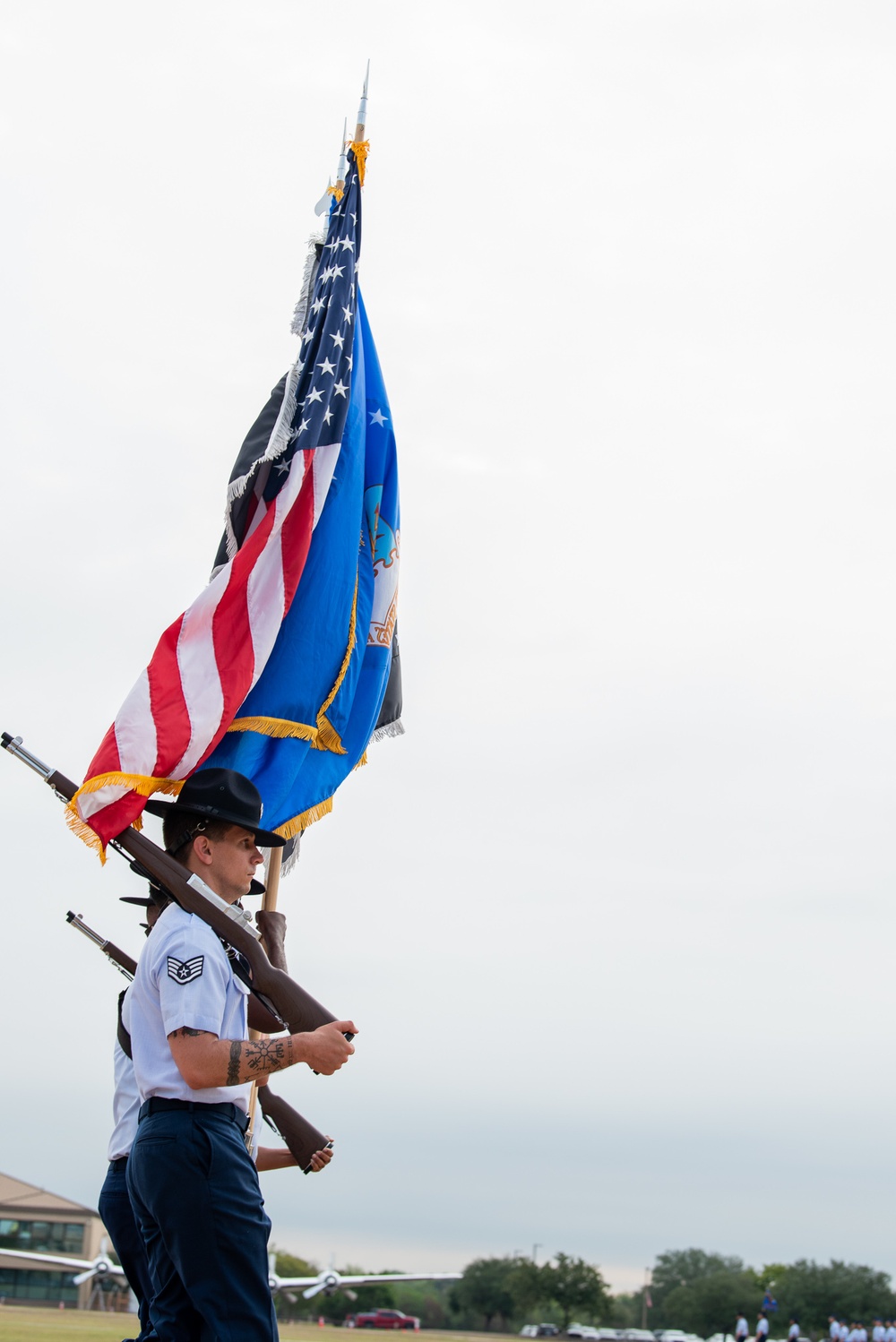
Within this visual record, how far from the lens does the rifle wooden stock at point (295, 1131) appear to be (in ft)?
12.8

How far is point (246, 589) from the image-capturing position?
6.89 meters

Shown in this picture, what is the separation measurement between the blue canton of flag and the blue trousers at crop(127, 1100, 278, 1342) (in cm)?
365

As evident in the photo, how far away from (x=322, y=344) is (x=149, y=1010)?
17.7 feet

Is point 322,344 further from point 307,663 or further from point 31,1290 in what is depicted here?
point 31,1290

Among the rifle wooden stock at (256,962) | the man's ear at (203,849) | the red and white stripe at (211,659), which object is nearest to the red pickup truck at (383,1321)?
the red and white stripe at (211,659)

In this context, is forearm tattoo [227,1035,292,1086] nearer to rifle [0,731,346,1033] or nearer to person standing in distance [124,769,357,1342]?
person standing in distance [124,769,357,1342]

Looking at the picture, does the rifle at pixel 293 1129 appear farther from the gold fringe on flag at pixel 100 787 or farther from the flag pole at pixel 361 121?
the flag pole at pixel 361 121

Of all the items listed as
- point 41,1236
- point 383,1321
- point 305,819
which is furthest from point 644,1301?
point 305,819

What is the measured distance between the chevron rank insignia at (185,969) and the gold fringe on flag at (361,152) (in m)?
6.70

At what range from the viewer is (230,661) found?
662 centimetres

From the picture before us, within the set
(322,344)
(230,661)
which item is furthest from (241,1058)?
(322,344)

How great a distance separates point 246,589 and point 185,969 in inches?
152

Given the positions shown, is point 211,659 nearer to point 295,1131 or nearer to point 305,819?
point 305,819

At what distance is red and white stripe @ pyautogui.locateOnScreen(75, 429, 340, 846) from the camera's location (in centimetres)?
579
